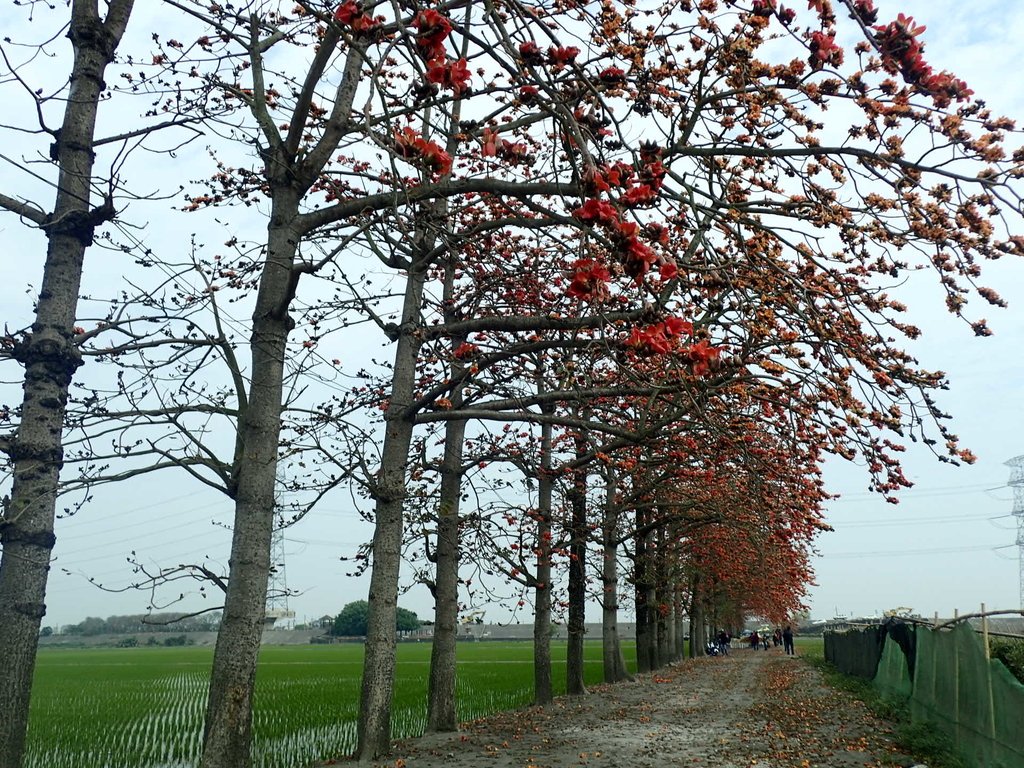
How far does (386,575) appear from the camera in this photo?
9.52m

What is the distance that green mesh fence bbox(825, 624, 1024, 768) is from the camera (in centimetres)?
704

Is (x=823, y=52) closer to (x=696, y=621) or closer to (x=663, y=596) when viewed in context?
(x=663, y=596)

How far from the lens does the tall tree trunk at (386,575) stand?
9.34 m

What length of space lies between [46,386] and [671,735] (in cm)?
976

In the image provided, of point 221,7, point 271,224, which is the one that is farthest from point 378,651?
point 221,7

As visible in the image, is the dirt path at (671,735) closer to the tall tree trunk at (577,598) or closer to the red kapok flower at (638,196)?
the tall tree trunk at (577,598)

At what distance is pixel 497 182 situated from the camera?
543 cm

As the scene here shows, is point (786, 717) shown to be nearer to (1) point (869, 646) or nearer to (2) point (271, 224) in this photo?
(1) point (869, 646)

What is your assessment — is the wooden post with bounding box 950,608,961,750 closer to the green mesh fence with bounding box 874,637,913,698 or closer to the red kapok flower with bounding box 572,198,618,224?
the green mesh fence with bounding box 874,637,913,698

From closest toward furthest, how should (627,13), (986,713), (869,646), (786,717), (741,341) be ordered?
(627,13)
(741,341)
(986,713)
(786,717)
(869,646)

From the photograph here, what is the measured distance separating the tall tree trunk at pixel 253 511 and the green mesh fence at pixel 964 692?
19.7ft

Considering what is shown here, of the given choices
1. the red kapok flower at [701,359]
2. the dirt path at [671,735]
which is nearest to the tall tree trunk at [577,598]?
the dirt path at [671,735]

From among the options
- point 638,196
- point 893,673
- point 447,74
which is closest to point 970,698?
point 893,673

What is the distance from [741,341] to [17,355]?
4887 millimetres
